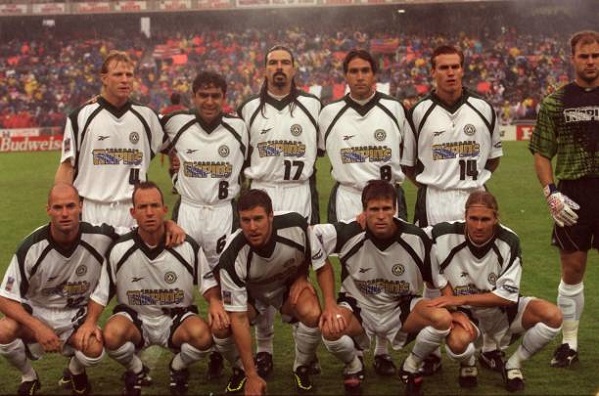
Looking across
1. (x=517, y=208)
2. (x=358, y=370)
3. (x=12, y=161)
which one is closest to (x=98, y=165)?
(x=358, y=370)

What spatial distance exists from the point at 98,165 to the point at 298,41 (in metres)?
28.6

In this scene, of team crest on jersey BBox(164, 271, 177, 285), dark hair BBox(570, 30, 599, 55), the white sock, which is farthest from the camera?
the white sock

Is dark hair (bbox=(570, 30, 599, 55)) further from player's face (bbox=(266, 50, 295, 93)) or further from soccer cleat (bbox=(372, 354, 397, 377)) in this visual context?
soccer cleat (bbox=(372, 354, 397, 377))

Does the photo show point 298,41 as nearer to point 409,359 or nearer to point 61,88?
point 61,88

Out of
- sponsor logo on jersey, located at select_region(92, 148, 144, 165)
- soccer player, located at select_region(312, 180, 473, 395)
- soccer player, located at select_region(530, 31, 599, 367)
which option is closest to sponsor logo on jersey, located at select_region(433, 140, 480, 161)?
soccer player, located at select_region(530, 31, 599, 367)

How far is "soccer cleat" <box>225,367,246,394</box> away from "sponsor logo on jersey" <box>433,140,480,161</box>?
6.34 feet

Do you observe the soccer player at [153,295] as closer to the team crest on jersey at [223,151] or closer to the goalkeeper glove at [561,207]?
the team crest on jersey at [223,151]

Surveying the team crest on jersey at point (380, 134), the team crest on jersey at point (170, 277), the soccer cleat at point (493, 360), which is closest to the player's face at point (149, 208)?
the team crest on jersey at point (170, 277)

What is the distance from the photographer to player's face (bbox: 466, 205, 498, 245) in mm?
4652

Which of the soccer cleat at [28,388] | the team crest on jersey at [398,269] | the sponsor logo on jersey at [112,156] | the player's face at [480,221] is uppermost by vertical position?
the sponsor logo on jersey at [112,156]

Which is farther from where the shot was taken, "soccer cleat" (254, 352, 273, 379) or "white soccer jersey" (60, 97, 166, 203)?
"white soccer jersey" (60, 97, 166, 203)

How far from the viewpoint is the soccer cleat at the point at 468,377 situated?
4730mm

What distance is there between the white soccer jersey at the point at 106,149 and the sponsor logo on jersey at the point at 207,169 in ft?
1.06

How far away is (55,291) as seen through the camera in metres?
4.87
